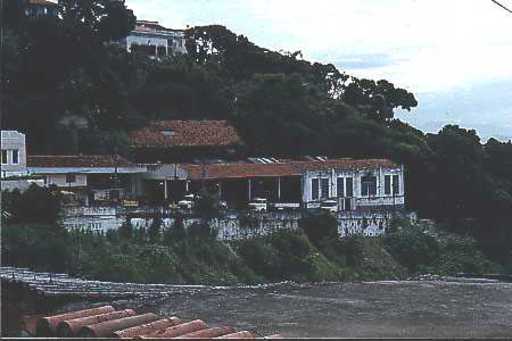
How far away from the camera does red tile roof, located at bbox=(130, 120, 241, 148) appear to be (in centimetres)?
3005

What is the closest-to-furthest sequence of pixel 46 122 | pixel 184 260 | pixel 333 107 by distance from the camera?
pixel 184 260 < pixel 46 122 < pixel 333 107

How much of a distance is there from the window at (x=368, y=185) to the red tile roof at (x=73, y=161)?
27.5ft

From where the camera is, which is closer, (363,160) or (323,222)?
(323,222)

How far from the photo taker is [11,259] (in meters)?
19.6

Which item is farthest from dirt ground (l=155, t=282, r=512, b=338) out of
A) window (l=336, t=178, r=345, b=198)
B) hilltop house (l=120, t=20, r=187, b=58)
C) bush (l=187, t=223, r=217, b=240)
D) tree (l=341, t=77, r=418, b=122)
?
hilltop house (l=120, t=20, r=187, b=58)

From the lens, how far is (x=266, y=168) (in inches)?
1144

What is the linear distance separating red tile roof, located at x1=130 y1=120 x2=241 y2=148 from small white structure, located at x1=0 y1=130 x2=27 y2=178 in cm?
515

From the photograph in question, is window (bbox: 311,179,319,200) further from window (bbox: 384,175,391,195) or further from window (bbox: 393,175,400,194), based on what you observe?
window (bbox: 393,175,400,194)

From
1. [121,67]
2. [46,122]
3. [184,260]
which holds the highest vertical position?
[121,67]

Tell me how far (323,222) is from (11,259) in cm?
994

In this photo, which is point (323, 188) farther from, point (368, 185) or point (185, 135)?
point (185, 135)

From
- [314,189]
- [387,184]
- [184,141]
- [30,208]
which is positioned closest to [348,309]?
[30,208]

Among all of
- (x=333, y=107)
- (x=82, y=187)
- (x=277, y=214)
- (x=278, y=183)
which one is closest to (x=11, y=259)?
(x=82, y=187)

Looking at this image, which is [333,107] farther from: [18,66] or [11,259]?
[11,259]
